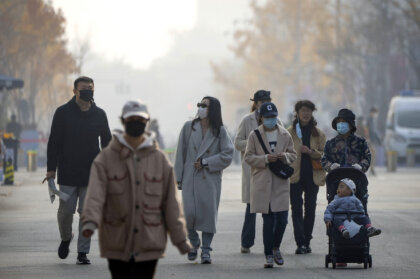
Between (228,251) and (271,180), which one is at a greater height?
(271,180)

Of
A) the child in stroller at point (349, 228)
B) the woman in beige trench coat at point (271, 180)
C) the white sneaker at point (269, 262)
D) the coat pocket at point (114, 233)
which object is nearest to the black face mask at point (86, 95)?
the woman in beige trench coat at point (271, 180)

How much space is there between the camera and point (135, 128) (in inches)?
320

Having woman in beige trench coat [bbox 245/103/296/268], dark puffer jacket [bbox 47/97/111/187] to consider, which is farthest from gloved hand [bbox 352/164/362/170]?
dark puffer jacket [bbox 47/97/111/187]

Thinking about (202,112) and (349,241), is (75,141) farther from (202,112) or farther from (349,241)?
(349,241)

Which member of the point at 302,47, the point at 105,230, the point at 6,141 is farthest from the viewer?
the point at 302,47

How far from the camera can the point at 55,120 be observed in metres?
12.9

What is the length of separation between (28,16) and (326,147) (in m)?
40.7

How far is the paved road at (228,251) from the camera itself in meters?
12.3

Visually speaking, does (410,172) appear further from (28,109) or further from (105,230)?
(105,230)

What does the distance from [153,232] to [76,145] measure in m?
4.90

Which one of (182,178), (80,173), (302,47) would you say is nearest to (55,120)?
(80,173)

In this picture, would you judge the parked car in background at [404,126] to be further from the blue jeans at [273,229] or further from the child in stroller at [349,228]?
the child in stroller at [349,228]

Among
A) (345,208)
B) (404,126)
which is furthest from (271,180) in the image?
(404,126)

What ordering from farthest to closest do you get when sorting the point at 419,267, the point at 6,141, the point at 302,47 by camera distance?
the point at 302,47
the point at 6,141
the point at 419,267
